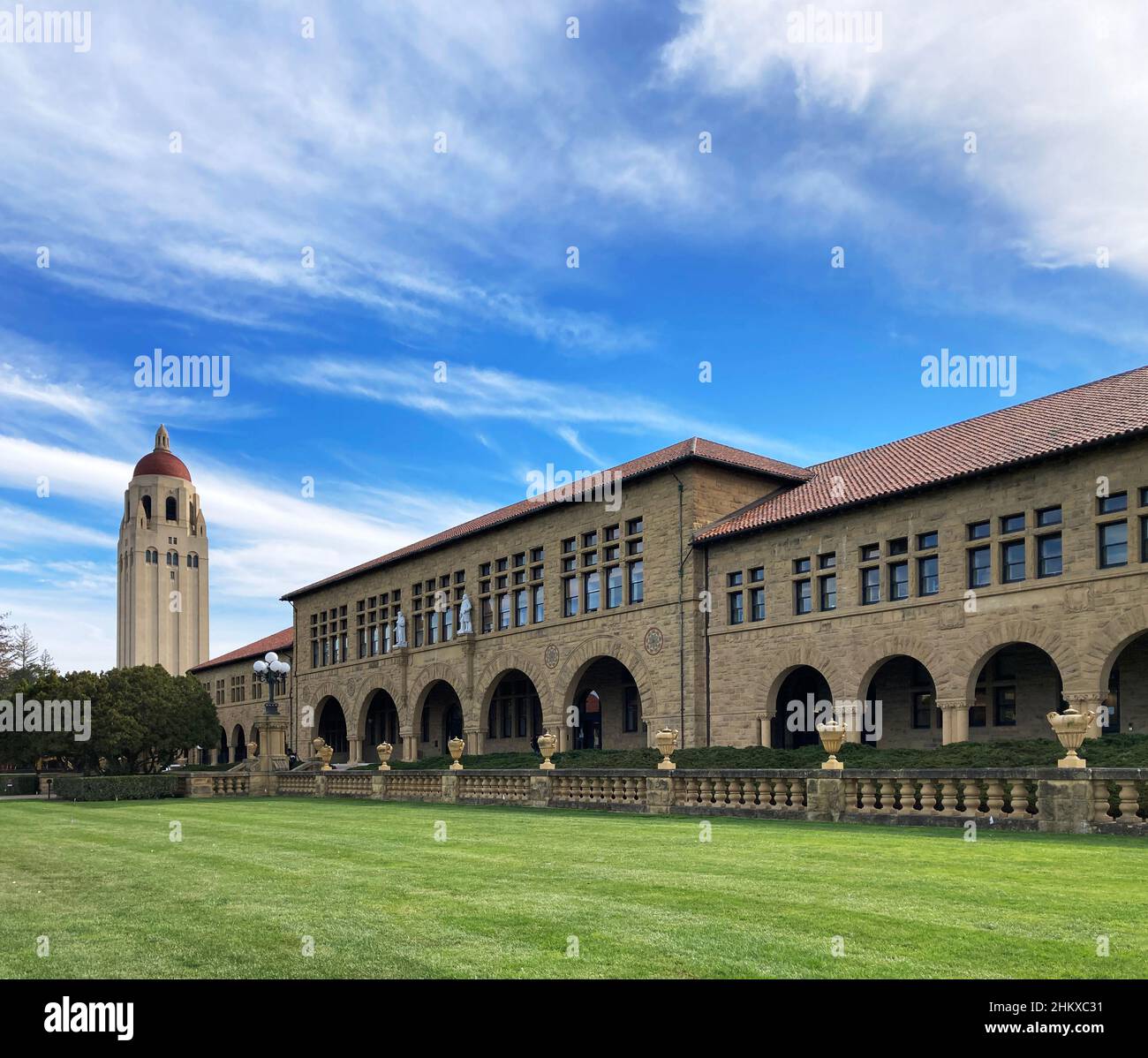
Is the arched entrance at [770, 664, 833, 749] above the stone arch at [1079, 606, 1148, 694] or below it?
below

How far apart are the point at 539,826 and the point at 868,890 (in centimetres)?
985

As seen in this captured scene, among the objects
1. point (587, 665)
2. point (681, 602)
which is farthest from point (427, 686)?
point (681, 602)

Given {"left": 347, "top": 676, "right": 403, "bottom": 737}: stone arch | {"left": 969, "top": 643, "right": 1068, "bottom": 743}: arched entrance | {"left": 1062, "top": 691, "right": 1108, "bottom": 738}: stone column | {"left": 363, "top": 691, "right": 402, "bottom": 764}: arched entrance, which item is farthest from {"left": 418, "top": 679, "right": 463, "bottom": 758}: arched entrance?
{"left": 1062, "top": 691, "right": 1108, "bottom": 738}: stone column

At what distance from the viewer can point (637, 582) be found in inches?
1578

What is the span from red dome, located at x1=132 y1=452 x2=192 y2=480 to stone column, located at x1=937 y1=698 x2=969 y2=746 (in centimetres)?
10368

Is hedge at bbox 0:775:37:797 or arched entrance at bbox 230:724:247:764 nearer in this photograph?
hedge at bbox 0:775:37:797

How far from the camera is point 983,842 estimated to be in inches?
563

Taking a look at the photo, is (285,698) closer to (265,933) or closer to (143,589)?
(143,589)

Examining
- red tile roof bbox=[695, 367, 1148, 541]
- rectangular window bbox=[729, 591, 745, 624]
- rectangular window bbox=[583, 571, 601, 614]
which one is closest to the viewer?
red tile roof bbox=[695, 367, 1148, 541]

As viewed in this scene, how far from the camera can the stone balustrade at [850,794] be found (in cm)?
1576

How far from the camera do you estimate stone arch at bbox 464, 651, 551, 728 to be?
44.2m

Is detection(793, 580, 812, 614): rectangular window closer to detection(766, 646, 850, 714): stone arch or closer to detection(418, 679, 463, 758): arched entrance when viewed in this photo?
detection(766, 646, 850, 714): stone arch

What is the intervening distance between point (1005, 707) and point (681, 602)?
1091 centimetres
